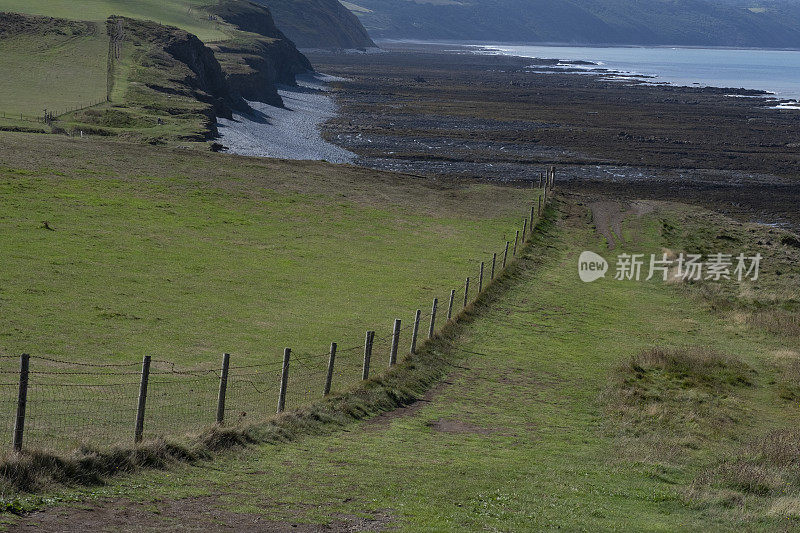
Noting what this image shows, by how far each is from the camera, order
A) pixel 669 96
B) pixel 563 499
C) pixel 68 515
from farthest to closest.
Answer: pixel 669 96, pixel 563 499, pixel 68 515

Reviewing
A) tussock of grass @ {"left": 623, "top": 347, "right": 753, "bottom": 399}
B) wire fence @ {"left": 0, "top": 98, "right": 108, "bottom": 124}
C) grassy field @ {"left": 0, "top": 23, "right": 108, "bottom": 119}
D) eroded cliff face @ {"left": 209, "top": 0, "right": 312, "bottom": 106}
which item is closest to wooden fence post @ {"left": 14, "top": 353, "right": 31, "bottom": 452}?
tussock of grass @ {"left": 623, "top": 347, "right": 753, "bottom": 399}

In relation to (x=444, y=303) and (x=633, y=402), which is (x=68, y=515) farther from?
(x=444, y=303)

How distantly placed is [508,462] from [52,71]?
95.4 meters

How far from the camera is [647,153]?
106250mm

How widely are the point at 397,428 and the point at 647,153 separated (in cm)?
9080

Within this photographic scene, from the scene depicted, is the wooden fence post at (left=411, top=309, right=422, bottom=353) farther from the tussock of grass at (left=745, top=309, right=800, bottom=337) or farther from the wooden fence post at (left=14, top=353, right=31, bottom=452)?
the tussock of grass at (left=745, top=309, right=800, bottom=337)

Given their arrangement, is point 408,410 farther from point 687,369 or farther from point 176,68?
point 176,68

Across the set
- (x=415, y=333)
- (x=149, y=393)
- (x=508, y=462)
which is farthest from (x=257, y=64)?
(x=508, y=462)

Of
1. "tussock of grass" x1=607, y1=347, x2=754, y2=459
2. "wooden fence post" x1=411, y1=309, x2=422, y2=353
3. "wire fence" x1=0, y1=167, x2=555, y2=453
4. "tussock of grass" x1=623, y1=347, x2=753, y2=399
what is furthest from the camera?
"tussock of grass" x1=623, y1=347, x2=753, y2=399

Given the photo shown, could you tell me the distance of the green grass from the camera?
136 m

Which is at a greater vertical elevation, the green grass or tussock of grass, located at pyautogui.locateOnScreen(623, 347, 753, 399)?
the green grass

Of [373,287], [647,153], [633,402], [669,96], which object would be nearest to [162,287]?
[373,287]

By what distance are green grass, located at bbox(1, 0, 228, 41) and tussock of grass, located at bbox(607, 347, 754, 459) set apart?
122 meters

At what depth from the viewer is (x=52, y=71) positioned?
100688 mm
